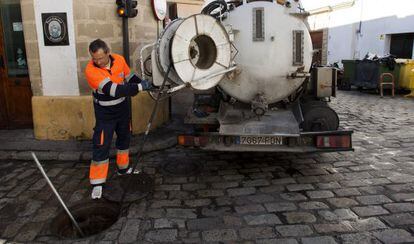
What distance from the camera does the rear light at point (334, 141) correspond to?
411 centimetres

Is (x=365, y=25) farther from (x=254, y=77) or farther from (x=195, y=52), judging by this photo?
(x=195, y=52)

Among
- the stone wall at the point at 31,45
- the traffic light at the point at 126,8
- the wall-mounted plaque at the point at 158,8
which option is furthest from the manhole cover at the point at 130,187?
the wall-mounted plaque at the point at 158,8

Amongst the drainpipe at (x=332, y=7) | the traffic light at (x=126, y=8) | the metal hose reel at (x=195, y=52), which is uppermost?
the drainpipe at (x=332, y=7)

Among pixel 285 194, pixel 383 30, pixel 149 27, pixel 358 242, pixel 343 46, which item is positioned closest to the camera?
pixel 358 242

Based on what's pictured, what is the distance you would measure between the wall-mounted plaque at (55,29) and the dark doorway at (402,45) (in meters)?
13.0

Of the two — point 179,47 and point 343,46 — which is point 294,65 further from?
point 343,46

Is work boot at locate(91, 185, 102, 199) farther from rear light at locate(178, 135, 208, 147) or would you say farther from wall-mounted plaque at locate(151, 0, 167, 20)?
wall-mounted plaque at locate(151, 0, 167, 20)

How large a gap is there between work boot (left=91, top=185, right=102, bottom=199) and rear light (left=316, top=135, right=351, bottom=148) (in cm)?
267

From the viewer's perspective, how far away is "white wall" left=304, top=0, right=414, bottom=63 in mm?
13398

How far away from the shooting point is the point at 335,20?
17438 mm

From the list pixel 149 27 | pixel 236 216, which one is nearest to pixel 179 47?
pixel 236 216

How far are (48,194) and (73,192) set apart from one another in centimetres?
28

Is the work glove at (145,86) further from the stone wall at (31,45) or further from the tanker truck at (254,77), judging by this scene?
the stone wall at (31,45)

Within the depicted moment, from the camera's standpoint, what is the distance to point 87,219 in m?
3.64
